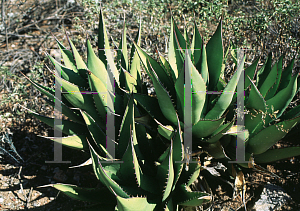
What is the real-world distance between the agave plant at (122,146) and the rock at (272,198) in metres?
0.43

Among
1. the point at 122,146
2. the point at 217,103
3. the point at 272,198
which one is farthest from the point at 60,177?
the point at 272,198

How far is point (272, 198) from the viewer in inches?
74.4

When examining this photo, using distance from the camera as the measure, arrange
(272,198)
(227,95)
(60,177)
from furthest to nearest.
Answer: (60,177) < (272,198) < (227,95)

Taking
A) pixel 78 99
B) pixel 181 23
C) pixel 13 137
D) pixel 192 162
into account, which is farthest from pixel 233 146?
pixel 181 23

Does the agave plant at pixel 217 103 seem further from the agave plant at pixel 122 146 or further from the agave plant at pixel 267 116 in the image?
the agave plant at pixel 122 146

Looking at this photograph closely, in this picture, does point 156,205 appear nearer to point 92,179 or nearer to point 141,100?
point 141,100

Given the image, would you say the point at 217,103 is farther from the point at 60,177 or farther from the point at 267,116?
the point at 60,177

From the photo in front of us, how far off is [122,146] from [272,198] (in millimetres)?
1168

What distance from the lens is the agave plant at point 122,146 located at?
1401 millimetres

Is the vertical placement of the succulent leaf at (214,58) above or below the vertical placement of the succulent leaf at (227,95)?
above

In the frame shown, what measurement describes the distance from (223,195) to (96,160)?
3.58 ft

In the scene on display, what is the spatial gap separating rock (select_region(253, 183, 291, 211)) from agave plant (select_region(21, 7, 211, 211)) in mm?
432

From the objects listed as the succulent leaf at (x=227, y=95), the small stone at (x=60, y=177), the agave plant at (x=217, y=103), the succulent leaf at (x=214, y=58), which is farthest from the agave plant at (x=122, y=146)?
the small stone at (x=60, y=177)

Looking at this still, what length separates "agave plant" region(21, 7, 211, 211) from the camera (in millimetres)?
1401
